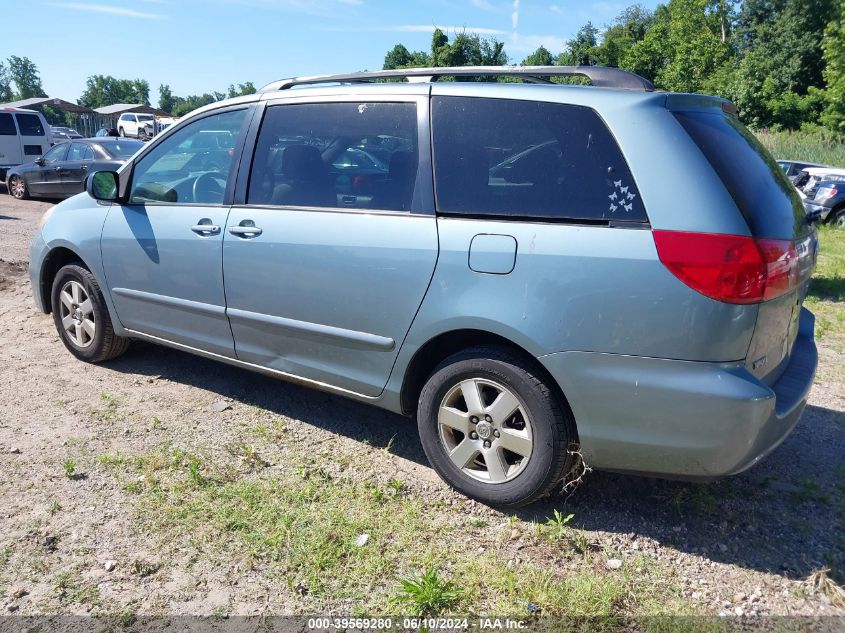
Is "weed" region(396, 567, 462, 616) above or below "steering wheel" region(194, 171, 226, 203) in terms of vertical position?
below

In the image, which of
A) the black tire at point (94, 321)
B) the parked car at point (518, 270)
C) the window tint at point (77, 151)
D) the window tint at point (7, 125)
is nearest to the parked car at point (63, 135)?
the window tint at point (7, 125)

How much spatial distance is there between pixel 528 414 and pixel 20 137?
1975 centimetres

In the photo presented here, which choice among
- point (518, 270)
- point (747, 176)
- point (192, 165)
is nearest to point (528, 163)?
point (518, 270)

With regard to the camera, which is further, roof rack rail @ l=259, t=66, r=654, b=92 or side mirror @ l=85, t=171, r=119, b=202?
side mirror @ l=85, t=171, r=119, b=202

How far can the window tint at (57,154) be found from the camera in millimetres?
14766

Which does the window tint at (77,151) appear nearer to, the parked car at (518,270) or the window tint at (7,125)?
the window tint at (7,125)

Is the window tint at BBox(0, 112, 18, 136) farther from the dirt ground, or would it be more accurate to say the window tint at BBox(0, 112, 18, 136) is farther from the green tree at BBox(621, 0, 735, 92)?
the green tree at BBox(621, 0, 735, 92)

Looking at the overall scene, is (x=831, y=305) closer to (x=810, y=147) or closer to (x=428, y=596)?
(x=428, y=596)

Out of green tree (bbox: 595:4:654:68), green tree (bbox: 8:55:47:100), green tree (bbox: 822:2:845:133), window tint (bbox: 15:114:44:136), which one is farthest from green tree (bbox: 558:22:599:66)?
green tree (bbox: 8:55:47:100)

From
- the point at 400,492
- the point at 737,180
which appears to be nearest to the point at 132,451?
the point at 400,492

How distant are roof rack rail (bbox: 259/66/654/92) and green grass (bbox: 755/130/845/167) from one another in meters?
23.4

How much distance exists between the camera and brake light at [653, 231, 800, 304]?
2648 millimetres

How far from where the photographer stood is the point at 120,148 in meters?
14.4

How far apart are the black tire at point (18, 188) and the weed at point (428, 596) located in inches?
638
